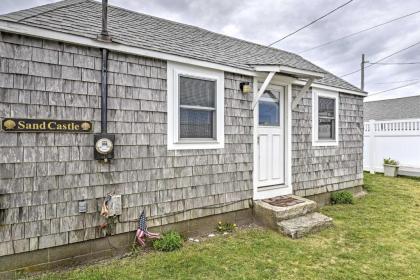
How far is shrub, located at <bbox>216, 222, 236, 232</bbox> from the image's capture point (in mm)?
4295

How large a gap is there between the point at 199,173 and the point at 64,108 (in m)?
2.12

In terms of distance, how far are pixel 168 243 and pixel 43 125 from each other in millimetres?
2191

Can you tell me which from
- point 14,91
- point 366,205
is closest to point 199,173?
point 14,91

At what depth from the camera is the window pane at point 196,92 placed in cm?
395

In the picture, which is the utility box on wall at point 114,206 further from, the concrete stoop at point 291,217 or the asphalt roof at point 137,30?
the concrete stoop at point 291,217

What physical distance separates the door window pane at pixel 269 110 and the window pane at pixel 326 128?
137cm

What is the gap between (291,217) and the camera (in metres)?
4.46

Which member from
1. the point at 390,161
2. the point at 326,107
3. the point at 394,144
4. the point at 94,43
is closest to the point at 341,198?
the point at 326,107

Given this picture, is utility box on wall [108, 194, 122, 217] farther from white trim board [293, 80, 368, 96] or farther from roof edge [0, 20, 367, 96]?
white trim board [293, 80, 368, 96]

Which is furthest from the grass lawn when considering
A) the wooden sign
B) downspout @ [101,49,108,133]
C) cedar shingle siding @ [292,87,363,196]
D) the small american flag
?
downspout @ [101,49,108,133]

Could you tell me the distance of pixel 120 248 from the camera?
342 cm

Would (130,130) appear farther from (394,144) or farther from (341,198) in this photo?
(394,144)

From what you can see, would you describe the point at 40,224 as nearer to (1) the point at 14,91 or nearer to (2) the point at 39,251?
(2) the point at 39,251

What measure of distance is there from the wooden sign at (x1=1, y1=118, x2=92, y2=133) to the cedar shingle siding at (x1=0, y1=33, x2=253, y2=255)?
0.06 metres
